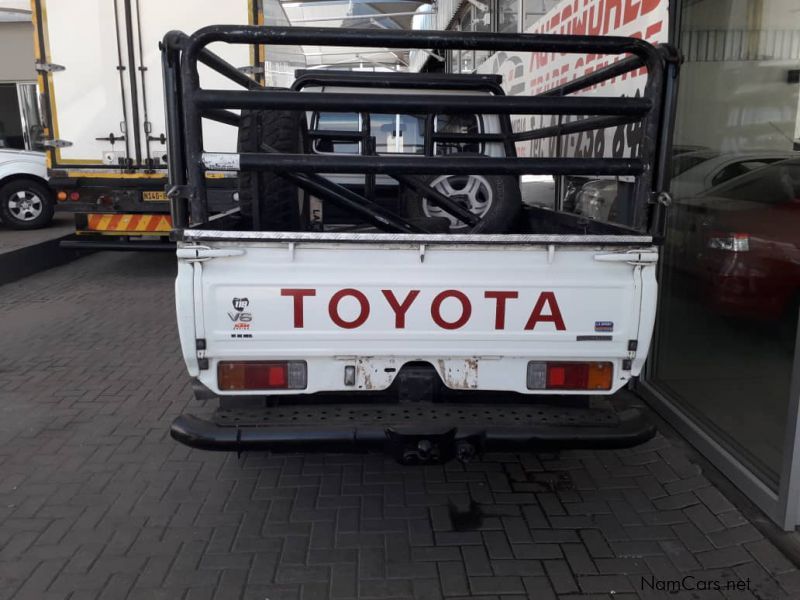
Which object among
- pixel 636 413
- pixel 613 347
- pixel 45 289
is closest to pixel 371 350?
pixel 613 347

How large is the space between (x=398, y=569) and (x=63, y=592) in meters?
1.39

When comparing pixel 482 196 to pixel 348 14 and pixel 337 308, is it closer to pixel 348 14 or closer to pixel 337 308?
pixel 337 308

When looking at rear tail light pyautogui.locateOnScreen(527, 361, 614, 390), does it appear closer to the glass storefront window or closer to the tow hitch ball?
the tow hitch ball

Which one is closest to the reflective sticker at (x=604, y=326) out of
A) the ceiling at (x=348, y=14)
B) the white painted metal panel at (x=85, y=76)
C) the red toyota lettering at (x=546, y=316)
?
the red toyota lettering at (x=546, y=316)

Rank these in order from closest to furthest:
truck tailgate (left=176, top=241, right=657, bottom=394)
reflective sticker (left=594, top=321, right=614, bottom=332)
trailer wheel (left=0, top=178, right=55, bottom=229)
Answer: truck tailgate (left=176, top=241, right=657, bottom=394) → reflective sticker (left=594, top=321, right=614, bottom=332) → trailer wheel (left=0, top=178, right=55, bottom=229)

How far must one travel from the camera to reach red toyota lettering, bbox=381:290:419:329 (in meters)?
2.88

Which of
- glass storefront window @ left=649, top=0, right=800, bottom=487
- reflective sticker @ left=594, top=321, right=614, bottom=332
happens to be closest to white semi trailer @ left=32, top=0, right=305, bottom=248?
glass storefront window @ left=649, top=0, right=800, bottom=487

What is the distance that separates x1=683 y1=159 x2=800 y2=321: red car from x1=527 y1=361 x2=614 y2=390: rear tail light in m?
1.39

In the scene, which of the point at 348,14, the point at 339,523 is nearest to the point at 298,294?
the point at 339,523

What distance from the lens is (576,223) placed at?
3.84 metres

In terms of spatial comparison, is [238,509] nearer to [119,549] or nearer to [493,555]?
[119,549]

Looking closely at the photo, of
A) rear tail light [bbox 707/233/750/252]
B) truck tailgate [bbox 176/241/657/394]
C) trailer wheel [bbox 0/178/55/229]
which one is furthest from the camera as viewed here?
trailer wheel [bbox 0/178/55/229]

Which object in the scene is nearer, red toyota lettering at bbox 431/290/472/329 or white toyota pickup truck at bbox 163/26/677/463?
white toyota pickup truck at bbox 163/26/677/463

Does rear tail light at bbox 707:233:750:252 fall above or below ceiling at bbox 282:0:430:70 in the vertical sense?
below
